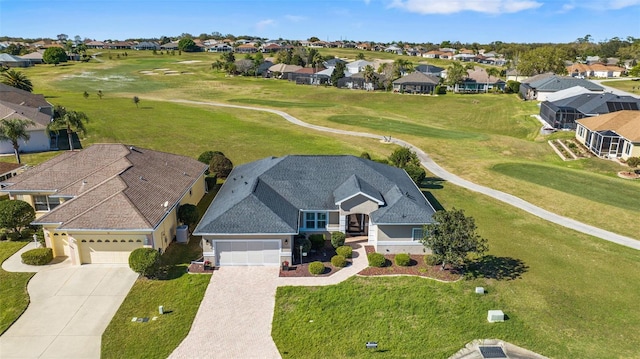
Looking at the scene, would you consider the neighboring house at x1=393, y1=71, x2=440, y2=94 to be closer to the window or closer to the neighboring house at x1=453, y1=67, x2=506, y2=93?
the neighboring house at x1=453, y1=67, x2=506, y2=93

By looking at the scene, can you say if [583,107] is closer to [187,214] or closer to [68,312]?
[187,214]

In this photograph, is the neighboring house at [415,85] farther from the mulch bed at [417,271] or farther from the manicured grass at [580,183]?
the mulch bed at [417,271]

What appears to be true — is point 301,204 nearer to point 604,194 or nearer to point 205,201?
point 205,201

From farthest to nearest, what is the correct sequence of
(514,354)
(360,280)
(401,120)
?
(401,120)
(360,280)
(514,354)

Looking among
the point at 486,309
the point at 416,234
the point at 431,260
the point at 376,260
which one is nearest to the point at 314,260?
the point at 376,260

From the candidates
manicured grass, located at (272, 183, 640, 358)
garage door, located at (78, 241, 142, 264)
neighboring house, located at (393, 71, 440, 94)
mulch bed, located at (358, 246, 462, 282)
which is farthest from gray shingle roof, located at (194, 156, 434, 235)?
neighboring house, located at (393, 71, 440, 94)

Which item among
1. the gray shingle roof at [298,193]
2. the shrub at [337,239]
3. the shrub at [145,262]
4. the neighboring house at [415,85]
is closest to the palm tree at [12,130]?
the gray shingle roof at [298,193]

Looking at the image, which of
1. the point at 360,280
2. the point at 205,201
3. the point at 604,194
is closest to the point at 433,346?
the point at 360,280
